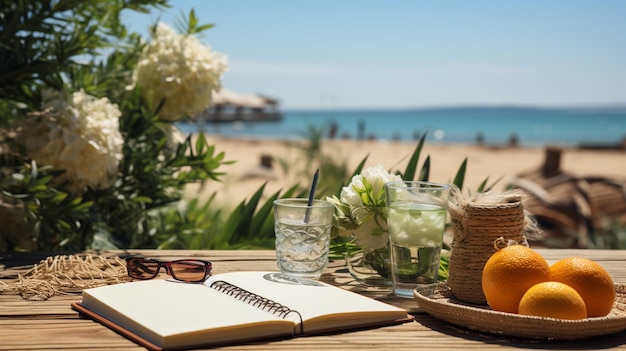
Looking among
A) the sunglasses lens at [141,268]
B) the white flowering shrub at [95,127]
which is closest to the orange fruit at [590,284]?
the sunglasses lens at [141,268]

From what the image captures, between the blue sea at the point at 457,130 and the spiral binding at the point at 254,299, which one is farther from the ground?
the spiral binding at the point at 254,299

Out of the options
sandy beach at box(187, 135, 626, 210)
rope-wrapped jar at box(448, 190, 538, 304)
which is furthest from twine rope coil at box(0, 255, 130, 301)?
sandy beach at box(187, 135, 626, 210)

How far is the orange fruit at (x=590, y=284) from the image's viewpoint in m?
1.32

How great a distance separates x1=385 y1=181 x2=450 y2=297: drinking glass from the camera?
1.50m

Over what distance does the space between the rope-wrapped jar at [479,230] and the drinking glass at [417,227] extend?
4 centimetres

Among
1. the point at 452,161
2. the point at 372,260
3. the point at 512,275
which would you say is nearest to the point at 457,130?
the point at 452,161

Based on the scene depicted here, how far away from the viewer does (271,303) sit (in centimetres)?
134

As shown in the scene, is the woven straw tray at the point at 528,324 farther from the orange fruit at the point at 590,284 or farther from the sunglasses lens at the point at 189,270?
the sunglasses lens at the point at 189,270

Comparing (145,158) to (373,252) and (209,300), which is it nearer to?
(373,252)

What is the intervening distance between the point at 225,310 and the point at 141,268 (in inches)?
17.1

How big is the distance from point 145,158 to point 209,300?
1446 mm

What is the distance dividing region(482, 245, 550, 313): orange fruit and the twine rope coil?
0.84m

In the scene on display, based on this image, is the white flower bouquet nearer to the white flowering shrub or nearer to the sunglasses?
the sunglasses

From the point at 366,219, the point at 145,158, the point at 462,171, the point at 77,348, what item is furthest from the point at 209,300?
the point at 145,158
